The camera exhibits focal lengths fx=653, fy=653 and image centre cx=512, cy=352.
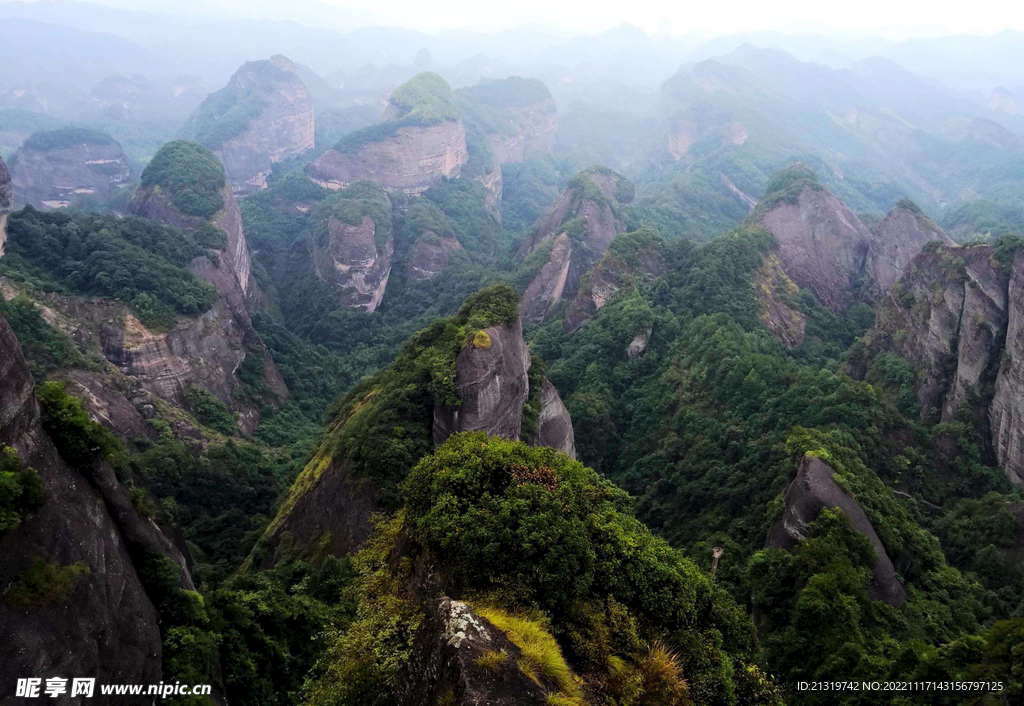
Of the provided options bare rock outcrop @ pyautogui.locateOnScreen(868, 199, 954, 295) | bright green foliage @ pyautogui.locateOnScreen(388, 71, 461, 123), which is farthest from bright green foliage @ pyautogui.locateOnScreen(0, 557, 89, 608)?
bright green foliage @ pyautogui.locateOnScreen(388, 71, 461, 123)

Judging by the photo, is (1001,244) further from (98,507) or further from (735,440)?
(98,507)

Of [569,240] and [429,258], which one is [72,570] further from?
[429,258]

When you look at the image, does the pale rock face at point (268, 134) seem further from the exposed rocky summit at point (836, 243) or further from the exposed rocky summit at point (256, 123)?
the exposed rocky summit at point (836, 243)

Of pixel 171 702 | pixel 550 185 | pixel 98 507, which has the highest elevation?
pixel 98 507

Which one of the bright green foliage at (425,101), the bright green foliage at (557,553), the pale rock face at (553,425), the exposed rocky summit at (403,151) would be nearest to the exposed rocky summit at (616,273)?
the pale rock face at (553,425)

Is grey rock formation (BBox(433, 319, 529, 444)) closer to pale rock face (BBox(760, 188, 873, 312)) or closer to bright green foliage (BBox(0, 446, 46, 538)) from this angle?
bright green foliage (BBox(0, 446, 46, 538))

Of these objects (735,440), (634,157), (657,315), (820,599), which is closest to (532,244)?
(657,315)
